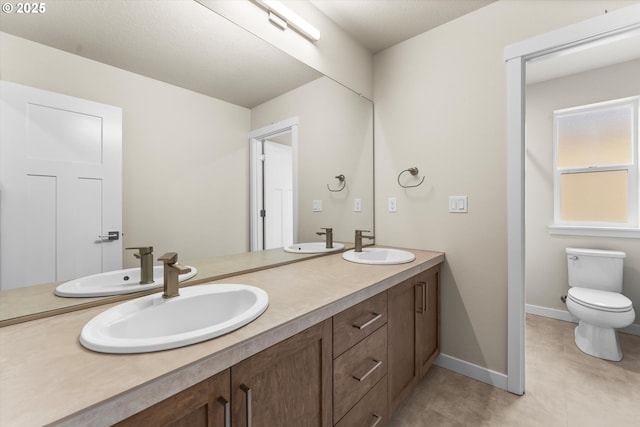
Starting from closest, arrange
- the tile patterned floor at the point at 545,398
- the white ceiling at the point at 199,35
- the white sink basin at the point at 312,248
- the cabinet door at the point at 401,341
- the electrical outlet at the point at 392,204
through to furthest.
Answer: the white ceiling at the point at 199,35 < the cabinet door at the point at 401,341 < the tile patterned floor at the point at 545,398 < the white sink basin at the point at 312,248 < the electrical outlet at the point at 392,204

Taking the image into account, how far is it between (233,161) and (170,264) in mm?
562

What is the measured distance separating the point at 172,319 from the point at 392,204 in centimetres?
170

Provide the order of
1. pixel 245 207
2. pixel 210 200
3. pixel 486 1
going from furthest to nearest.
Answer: pixel 486 1, pixel 245 207, pixel 210 200

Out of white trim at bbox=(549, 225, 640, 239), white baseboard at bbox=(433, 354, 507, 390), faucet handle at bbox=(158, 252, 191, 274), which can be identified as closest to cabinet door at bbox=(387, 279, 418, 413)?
white baseboard at bbox=(433, 354, 507, 390)

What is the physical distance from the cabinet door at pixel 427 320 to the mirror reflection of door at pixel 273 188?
0.84 meters

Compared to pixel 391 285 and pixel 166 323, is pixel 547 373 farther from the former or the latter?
pixel 166 323

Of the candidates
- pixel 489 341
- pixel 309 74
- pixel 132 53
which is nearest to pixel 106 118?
pixel 132 53

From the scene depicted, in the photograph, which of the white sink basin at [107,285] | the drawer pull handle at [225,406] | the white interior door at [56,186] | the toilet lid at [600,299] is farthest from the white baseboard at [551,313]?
the white interior door at [56,186]

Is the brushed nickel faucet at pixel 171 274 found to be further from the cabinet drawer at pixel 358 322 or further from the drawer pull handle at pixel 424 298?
the drawer pull handle at pixel 424 298

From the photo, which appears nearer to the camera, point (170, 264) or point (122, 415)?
point (122, 415)

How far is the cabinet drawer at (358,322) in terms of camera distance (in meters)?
1.01

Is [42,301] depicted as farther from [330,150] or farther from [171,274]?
[330,150]

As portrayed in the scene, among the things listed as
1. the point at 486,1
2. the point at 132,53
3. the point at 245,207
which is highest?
the point at 486,1

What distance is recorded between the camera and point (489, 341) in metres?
1.76
